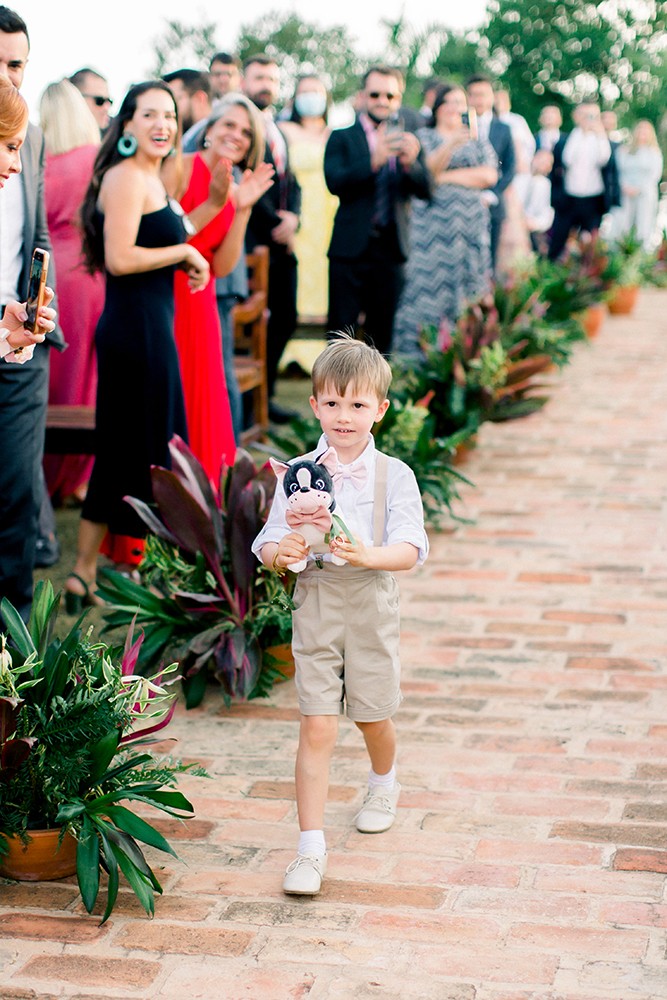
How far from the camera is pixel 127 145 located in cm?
444

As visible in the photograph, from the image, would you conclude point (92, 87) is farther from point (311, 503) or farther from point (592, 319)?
point (592, 319)

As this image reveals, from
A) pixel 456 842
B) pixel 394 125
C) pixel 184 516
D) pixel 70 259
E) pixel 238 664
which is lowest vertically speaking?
pixel 456 842

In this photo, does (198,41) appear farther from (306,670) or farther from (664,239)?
(306,670)

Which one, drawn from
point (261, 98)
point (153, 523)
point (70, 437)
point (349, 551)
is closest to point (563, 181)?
point (261, 98)

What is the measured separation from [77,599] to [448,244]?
16.1ft

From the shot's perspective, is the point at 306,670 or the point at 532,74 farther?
the point at 532,74

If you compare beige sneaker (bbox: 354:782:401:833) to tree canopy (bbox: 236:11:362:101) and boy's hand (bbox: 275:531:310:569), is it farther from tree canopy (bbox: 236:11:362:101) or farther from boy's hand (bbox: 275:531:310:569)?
tree canopy (bbox: 236:11:362:101)

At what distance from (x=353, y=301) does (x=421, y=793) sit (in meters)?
4.29

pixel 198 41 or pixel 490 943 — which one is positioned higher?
pixel 198 41

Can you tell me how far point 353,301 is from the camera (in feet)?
23.1

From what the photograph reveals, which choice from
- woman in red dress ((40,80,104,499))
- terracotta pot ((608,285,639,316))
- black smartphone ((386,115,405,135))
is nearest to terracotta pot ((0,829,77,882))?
woman in red dress ((40,80,104,499))

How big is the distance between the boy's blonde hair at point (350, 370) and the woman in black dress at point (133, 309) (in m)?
1.97


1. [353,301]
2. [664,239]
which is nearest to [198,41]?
[664,239]

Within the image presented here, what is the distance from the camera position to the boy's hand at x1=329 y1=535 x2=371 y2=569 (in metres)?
2.60
